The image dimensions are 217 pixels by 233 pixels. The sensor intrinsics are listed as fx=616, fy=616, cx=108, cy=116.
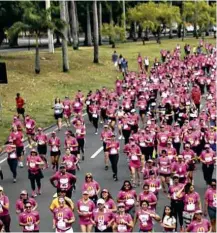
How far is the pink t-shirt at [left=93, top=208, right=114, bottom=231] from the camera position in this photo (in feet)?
41.2

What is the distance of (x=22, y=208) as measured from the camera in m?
13.3

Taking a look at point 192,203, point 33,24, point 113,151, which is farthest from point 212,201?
point 33,24

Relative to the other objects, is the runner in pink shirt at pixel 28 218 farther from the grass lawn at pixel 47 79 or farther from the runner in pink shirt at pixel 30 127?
the grass lawn at pixel 47 79

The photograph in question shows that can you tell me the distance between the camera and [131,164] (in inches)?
698

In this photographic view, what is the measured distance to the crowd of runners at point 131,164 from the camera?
1266cm

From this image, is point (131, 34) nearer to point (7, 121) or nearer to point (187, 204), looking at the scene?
point (7, 121)

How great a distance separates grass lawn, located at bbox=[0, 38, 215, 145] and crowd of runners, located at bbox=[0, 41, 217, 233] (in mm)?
3018

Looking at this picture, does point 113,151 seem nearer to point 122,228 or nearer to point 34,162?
point 34,162

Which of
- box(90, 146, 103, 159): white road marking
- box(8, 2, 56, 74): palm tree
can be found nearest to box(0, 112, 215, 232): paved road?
box(90, 146, 103, 159): white road marking

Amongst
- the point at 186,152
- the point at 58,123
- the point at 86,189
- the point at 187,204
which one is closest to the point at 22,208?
the point at 86,189

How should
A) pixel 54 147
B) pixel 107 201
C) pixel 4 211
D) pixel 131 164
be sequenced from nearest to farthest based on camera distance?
pixel 107 201, pixel 4 211, pixel 131 164, pixel 54 147

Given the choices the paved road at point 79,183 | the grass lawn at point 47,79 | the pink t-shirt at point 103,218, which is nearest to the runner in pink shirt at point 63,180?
the paved road at point 79,183

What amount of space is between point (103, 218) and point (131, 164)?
5.24 meters

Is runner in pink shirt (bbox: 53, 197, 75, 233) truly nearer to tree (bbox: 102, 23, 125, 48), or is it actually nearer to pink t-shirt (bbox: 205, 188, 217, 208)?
pink t-shirt (bbox: 205, 188, 217, 208)
